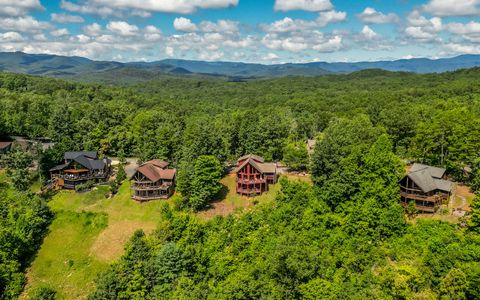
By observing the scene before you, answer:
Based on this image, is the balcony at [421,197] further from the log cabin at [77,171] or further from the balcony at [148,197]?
the log cabin at [77,171]

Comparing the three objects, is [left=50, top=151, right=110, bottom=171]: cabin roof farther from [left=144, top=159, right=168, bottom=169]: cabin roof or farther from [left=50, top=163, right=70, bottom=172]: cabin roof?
[left=144, top=159, right=168, bottom=169]: cabin roof

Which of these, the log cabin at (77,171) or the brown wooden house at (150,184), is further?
the log cabin at (77,171)

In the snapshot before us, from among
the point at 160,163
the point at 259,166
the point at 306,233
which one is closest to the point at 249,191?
the point at 259,166

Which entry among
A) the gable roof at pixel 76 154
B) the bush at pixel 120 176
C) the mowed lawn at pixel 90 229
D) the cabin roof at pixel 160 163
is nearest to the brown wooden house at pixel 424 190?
the mowed lawn at pixel 90 229

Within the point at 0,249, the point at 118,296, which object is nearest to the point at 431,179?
the point at 118,296

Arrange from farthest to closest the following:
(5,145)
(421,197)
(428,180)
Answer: (5,145) < (428,180) < (421,197)

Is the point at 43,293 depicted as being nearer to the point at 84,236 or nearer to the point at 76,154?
the point at 84,236
